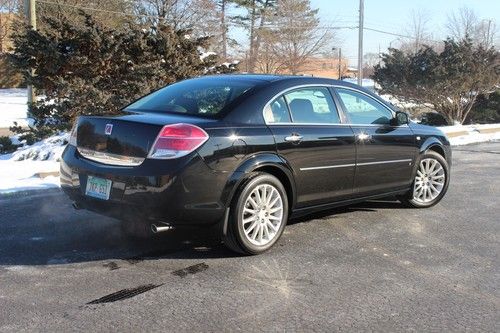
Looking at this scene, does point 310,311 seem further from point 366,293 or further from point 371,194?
point 371,194

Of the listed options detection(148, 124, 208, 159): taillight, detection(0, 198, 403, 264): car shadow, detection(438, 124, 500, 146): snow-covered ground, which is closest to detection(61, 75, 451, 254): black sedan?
detection(148, 124, 208, 159): taillight

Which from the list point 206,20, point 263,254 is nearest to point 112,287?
point 263,254

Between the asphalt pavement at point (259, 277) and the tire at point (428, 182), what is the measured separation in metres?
0.37

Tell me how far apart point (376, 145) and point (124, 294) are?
318 centimetres

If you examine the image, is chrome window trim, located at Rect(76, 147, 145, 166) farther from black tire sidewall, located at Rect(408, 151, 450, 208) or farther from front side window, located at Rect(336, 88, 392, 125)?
black tire sidewall, located at Rect(408, 151, 450, 208)

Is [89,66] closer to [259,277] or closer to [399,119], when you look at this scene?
[399,119]

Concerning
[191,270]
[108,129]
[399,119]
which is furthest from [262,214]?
[399,119]

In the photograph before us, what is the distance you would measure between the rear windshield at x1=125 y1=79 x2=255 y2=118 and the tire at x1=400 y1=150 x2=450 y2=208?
8.51 ft

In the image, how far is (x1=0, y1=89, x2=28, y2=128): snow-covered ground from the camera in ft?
71.1

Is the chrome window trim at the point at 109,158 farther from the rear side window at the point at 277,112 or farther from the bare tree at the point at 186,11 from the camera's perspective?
the bare tree at the point at 186,11

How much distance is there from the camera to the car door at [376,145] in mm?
5723

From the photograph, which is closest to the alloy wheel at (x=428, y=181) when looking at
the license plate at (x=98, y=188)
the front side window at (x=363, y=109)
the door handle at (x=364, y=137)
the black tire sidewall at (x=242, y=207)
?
the front side window at (x=363, y=109)

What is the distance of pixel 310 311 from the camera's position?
12.0 ft

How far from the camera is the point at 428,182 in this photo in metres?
6.71
